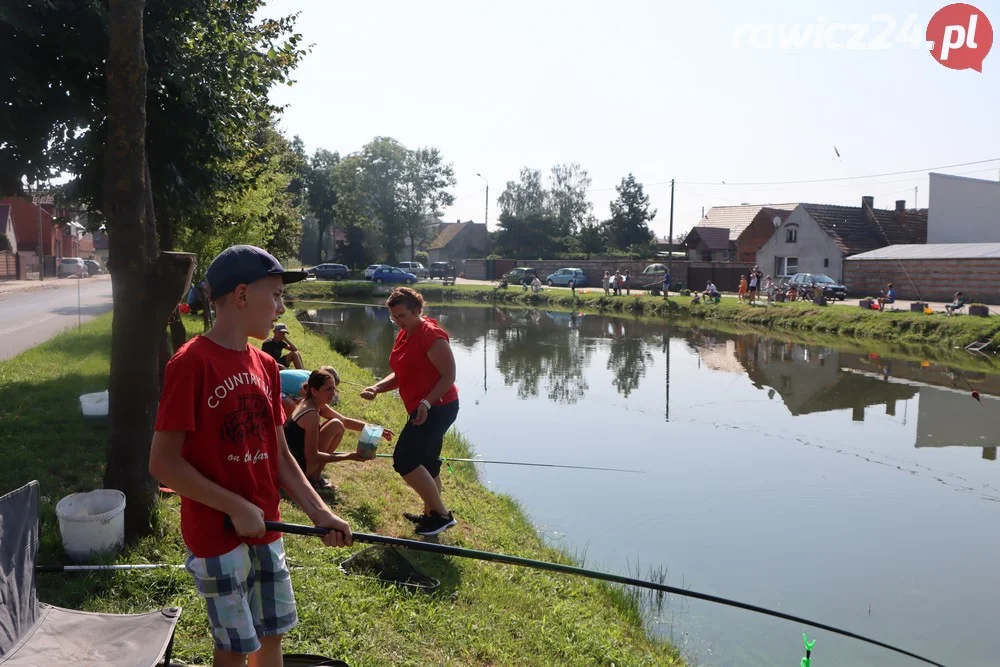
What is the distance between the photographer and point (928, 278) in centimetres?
3672

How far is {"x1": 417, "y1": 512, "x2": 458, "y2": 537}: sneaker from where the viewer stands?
583cm

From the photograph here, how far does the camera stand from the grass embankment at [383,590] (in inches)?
163

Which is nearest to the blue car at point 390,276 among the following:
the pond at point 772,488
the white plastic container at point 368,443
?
the pond at point 772,488

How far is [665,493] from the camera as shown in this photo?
952 centimetres

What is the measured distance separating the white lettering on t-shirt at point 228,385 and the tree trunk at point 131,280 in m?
2.57

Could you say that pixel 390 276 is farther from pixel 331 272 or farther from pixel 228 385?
pixel 228 385

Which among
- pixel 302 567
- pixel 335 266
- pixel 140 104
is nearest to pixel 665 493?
pixel 302 567

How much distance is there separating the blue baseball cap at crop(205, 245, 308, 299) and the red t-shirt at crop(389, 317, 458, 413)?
→ 9.59 ft

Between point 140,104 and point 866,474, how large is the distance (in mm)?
10039

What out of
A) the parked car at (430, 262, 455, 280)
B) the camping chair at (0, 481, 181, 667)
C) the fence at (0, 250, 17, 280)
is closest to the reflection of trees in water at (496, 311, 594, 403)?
the camping chair at (0, 481, 181, 667)

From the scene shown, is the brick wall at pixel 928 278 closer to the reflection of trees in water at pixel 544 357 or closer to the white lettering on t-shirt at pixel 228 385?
the reflection of trees in water at pixel 544 357

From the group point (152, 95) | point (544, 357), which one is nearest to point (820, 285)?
point (544, 357)

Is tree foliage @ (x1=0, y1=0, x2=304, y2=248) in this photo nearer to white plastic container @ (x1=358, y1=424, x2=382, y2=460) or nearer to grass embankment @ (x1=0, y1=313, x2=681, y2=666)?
grass embankment @ (x1=0, y1=313, x2=681, y2=666)

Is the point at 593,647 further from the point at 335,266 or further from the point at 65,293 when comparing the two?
the point at 335,266
